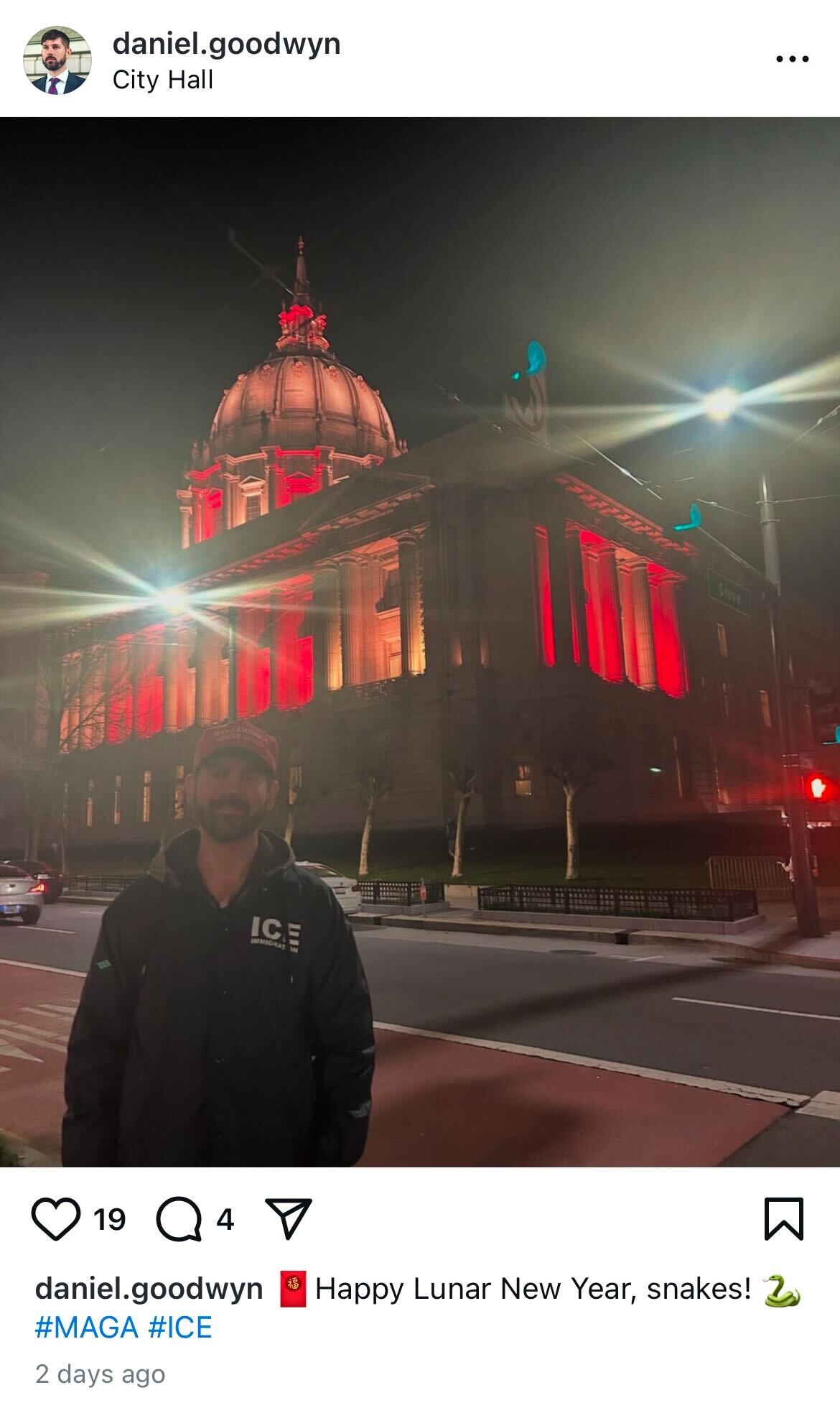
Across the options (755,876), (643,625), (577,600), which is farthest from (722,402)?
(643,625)

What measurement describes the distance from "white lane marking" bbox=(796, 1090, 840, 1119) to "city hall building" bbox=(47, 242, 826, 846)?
21678 millimetres

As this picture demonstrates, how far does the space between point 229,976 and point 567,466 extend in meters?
42.2

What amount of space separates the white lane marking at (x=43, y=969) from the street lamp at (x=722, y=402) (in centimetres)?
1224

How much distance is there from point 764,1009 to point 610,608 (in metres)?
43.0

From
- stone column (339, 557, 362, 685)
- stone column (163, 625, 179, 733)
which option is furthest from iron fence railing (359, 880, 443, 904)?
stone column (339, 557, 362, 685)

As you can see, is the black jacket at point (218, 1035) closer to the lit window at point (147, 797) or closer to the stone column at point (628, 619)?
the lit window at point (147, 797)

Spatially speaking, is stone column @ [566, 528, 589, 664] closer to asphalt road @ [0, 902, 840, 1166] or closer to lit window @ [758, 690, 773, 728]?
lit window @ [758, 690, 773, 728]

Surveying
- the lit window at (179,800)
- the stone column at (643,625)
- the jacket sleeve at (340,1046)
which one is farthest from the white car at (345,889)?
the stone column at (643,625)

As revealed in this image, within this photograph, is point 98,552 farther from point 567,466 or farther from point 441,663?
point 567,466

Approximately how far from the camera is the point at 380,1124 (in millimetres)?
5223

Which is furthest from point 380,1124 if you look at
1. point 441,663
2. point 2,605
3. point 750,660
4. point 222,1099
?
point 750,660

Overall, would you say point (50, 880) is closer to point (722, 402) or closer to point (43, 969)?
point (43, 969)

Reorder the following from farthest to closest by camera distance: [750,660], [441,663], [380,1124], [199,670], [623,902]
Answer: [750,660], [441,663], [199,670], [623,902], [380,1124]

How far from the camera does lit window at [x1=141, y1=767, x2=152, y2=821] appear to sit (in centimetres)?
2405
